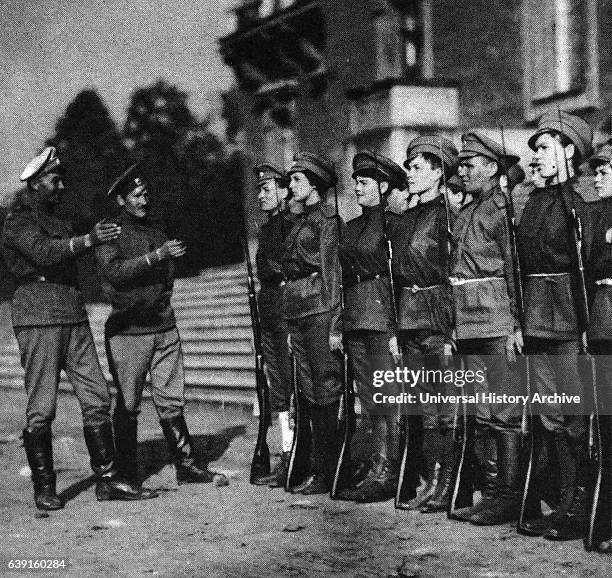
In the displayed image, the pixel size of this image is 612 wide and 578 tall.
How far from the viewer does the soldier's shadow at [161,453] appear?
7816 millimetres

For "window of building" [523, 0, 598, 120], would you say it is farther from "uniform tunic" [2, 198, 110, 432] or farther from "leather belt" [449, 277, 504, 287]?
"uniform tunic" [2, 198, 110, 432]

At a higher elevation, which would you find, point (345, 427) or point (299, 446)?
point (345, 427)

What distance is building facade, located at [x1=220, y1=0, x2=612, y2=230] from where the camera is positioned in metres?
15.3

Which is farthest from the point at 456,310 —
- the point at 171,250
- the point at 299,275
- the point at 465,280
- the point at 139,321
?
the point at 139,321

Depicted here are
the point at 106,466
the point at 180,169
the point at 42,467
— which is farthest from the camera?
the point at 180,169

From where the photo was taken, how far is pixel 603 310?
17.4ft

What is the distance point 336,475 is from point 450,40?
1261 centimetres

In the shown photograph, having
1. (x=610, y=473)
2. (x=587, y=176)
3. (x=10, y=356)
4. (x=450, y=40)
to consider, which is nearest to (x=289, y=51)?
(x=450, y=40)

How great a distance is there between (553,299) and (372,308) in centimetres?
137

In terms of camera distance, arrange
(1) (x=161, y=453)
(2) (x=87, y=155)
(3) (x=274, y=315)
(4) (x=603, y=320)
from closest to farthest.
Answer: (4) (x=603, y=320)
(3) (x=274, y=315)
(1) (x=161, y=453)
(2) (x=87, y=155)

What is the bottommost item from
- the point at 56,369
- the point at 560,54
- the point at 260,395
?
the point at 260,395

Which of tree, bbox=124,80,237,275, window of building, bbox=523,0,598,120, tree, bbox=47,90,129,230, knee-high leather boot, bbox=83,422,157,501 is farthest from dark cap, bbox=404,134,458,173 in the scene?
tree, bbox=124,80,237,275

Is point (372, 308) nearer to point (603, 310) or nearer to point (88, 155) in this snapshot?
point (603, 310)

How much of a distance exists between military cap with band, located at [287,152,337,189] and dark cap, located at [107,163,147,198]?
1.01 metres
